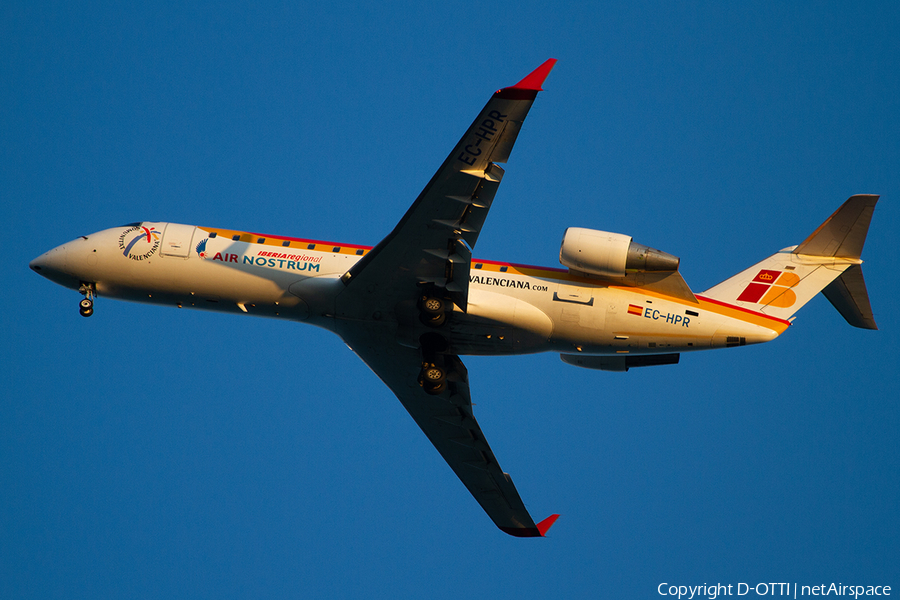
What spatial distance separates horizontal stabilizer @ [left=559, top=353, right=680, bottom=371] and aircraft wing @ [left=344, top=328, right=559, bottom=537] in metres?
3.41

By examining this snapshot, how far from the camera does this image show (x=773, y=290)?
2309cm

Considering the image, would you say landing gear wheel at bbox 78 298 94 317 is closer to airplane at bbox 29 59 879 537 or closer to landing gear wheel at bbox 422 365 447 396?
airplane at bbox 29 59 879 537

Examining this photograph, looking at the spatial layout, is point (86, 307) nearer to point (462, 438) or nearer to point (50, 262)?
point (50, 262)

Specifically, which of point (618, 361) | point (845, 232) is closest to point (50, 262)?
point (618, 361)

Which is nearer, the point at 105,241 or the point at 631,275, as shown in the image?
the point at 631,275

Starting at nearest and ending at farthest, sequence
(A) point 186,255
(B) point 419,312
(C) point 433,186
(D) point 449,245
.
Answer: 1. (C) point 433,186
2. (D) point 449,245
3. (B) point 419,312
4. (A) point 186,255

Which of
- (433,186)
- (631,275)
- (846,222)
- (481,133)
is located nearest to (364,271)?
(433,186)

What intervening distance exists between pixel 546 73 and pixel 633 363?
10086 millimetres

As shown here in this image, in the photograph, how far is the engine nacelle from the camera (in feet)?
71.0

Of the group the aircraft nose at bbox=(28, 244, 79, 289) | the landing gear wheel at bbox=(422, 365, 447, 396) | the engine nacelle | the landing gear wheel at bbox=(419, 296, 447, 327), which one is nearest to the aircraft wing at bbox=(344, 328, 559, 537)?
the landing gear wheel at bbox=(422, 365, 447, 396)

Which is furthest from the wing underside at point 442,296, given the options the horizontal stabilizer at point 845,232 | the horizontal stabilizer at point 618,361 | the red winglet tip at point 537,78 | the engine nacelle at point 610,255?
the horizontal stabilizer at point 845,232

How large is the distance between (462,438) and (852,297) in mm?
12541

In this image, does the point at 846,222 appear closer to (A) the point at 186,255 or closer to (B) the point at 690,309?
(B) the point at 690,309

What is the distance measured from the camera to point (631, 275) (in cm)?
2244
